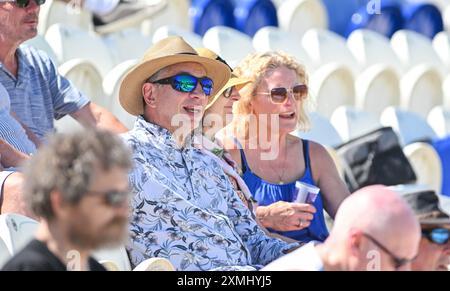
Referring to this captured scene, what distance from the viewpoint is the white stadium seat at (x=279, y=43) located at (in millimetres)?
6375

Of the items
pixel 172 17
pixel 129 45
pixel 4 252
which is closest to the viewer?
pixel 4 252

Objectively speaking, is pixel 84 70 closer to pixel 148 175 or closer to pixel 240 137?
pixel 240 137

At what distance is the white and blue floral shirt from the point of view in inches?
140

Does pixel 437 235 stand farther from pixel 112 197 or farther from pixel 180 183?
pixel 112 197

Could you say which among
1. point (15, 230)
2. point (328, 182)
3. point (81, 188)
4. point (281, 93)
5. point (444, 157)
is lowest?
point (444, 157)

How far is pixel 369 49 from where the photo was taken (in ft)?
23.8

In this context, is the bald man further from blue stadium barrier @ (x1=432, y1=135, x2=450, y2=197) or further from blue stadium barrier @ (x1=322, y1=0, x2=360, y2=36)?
blue stadium barrier @ (x1=322, y1=0, x2=360, y2=36)

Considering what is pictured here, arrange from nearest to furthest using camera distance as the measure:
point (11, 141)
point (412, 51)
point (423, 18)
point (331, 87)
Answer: point (11, 141)
point (331, 87)
point (412, 51)
point (423, 18)

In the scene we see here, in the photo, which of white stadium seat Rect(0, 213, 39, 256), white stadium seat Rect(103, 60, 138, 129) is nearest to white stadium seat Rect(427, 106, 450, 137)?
white stadium seat Rect(103, 60, 138, 129)

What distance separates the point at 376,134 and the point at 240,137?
4.19 ft

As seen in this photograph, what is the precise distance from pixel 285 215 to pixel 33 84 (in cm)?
99

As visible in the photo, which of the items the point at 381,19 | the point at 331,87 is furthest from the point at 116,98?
the point at 381,19

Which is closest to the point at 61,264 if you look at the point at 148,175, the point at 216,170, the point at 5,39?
the point at 148,175

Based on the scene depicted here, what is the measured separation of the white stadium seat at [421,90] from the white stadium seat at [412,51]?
1.29ft
